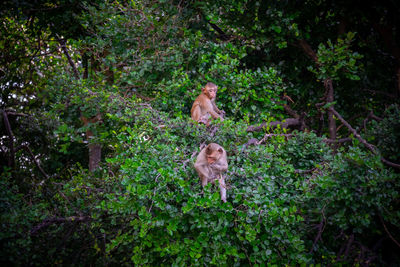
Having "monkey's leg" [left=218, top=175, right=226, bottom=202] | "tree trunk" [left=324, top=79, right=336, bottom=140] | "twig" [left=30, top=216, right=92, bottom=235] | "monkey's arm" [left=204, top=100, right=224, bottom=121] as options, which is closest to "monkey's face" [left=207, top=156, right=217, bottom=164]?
"monkey's leg" [left=218, top=175, right=226, bottom=202]

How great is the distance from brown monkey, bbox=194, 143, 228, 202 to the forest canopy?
14cm

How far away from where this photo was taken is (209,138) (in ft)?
16.5

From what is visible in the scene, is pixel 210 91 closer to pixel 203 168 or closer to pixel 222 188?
pixel 203 168

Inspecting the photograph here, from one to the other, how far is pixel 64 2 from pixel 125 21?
157cm

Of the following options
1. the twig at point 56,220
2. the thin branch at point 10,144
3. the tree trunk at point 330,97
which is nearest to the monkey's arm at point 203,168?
the twig at point 56,220

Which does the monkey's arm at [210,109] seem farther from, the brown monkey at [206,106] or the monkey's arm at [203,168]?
the monkey's arm at [203,168]

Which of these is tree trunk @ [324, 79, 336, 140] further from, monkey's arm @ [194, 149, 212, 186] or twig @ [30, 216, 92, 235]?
twig @ [30, 216, 92, 235]

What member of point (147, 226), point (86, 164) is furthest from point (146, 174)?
point (86, 164)

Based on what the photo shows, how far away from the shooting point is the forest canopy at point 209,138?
158 inches

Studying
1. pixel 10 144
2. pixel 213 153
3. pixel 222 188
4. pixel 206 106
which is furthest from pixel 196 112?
pixel 10 144

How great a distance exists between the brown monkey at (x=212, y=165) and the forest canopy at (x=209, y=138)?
141mm

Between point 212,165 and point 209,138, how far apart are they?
3.65ft

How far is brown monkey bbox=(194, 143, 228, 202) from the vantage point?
3959 millimetres

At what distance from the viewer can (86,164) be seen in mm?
12383
